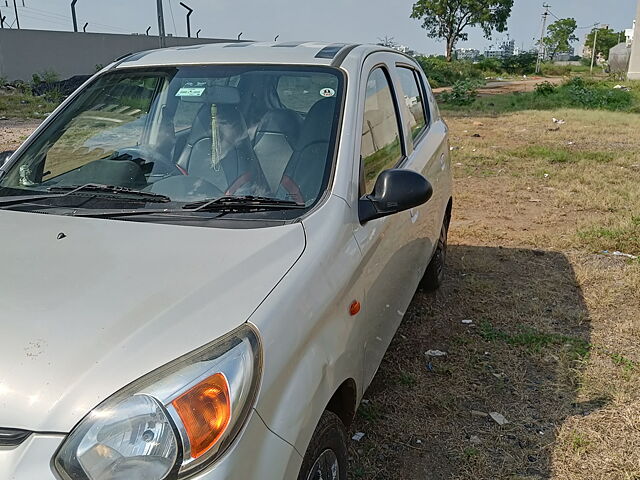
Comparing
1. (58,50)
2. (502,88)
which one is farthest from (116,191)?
(502,88)

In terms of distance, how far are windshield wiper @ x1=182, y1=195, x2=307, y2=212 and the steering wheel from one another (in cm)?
35

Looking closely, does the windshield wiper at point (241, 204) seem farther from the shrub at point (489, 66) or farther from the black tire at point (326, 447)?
the shrub at point (489, 66)

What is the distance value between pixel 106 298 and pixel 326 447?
803 mm

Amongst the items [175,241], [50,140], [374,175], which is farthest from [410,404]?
[50,140]

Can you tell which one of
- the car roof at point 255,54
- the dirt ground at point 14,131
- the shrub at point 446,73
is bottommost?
the shrub at point 446,73

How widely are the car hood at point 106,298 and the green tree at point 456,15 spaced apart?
51.6 metres

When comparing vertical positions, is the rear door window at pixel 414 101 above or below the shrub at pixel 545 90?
above

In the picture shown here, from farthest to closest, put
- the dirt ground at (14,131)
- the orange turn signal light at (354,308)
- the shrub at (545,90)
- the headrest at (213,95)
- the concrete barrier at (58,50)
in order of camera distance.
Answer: the concrete barrier at (58,50)
the shrub at (545,90)
the dirt ground at (14,131)
the headrest at (213,95)
the orange turn signal light at (354,308)

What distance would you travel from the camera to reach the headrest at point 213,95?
265 cm

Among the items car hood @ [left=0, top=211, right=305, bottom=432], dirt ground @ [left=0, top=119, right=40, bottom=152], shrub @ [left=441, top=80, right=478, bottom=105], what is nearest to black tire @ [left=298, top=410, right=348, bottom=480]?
car hood @ [left=0, top=211, right=305, bottom=432]

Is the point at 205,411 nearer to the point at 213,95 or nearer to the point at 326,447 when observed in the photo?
the point at 326,447

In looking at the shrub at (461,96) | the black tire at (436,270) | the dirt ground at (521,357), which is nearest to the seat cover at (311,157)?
the dirt ground at (521,357)

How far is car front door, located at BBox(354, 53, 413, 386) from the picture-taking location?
2.31 metres

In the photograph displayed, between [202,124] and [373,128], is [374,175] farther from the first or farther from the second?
[202,124]
